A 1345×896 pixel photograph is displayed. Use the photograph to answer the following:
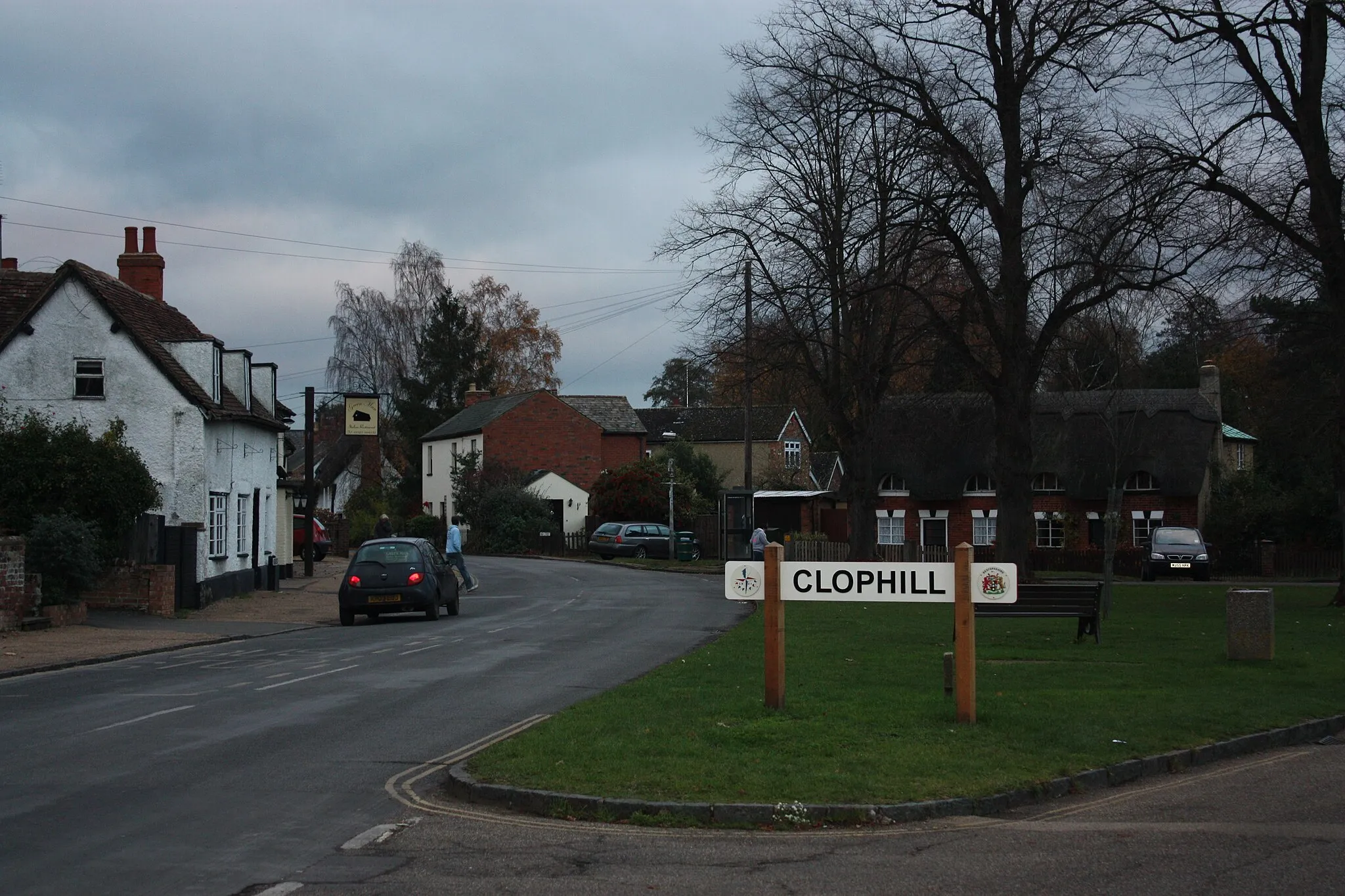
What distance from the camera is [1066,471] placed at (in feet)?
190

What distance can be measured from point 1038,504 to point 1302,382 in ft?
59.7

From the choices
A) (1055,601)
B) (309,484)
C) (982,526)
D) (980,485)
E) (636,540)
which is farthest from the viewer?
(982,526)

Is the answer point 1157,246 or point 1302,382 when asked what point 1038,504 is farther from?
point 1157,246

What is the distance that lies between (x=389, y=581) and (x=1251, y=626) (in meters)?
16.1

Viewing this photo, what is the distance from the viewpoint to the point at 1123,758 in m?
10.1

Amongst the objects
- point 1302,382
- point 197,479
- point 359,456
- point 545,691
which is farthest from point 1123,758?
point 359,456

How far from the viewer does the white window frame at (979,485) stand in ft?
198

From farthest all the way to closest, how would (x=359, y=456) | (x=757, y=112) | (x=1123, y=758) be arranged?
(x=359, y=456)
(x=757, y=112)
(x=1123, y=758)

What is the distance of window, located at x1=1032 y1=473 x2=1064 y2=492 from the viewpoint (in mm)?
58938

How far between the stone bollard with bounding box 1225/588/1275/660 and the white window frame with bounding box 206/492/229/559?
22033 mm

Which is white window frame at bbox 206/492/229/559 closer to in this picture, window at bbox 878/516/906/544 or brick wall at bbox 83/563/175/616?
brick wall at bbox 83/563/175/616

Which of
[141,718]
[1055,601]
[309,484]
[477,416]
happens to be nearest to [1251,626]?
[1055,601]

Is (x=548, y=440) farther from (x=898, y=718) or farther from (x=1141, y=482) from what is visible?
(x=898, y=718)

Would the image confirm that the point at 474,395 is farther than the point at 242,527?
Yes
